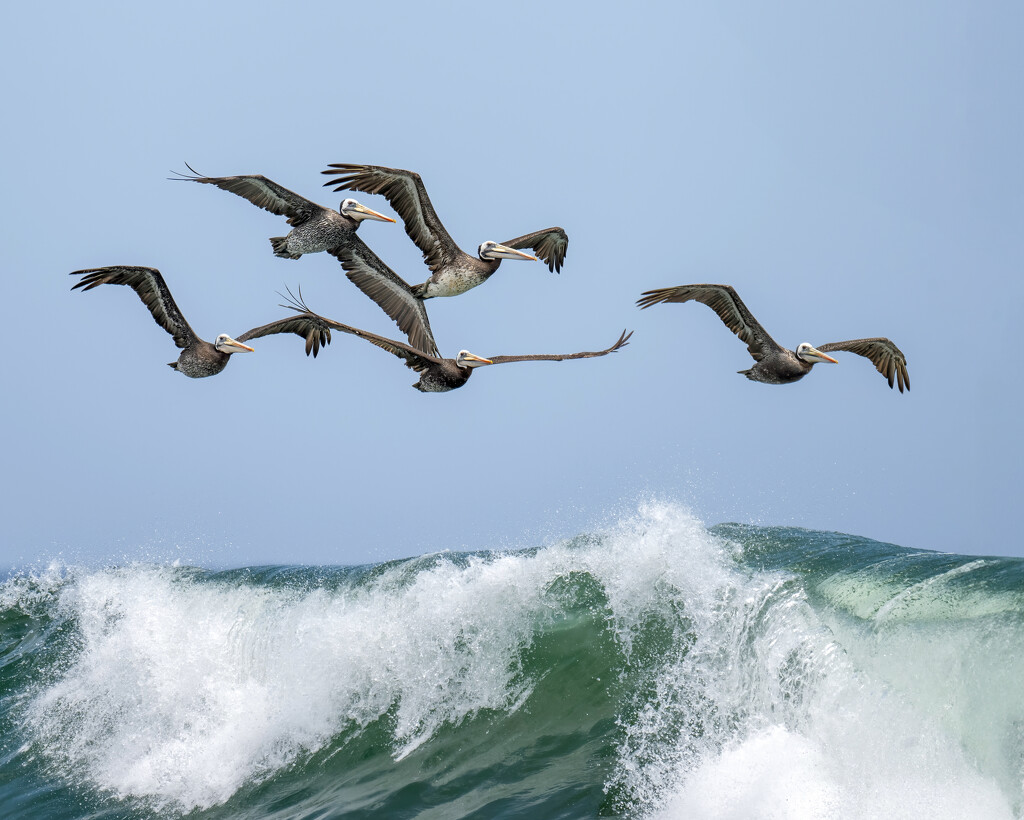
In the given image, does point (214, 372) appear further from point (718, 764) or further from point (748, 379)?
point (718, 764)

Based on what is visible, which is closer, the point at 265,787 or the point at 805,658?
the point at 805,658

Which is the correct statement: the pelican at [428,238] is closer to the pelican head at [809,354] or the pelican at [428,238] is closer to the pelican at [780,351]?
the pelican at [780,351]

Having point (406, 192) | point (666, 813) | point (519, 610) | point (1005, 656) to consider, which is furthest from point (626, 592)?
point (406, 192)

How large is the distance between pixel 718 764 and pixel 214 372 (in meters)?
8.56

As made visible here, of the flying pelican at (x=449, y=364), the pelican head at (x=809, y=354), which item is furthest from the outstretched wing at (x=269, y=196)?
the pelican head at (x=809, y=354)

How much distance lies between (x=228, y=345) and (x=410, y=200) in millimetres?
3600

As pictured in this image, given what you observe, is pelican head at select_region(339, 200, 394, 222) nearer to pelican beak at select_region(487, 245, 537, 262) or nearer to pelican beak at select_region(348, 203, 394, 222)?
pelican beak at select_region(348, 203, 394, 222)

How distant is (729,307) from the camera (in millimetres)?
11414

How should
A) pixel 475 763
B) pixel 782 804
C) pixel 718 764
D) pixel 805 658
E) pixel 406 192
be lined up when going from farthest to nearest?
pixel 406 192, pixel 475 763, pixel 805 658, pixel 718 764, pixel 782 804

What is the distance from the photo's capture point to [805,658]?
760cm

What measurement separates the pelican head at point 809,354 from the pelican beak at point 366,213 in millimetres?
5112

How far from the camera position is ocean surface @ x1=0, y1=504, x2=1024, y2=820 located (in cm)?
678

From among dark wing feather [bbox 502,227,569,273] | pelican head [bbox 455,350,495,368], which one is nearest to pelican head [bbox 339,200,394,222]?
pelican head [bbox 455,350,495,368]

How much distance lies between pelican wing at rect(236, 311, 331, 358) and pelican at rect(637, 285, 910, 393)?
476 cm
